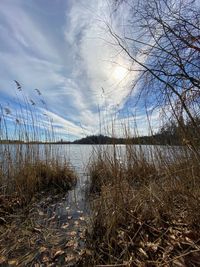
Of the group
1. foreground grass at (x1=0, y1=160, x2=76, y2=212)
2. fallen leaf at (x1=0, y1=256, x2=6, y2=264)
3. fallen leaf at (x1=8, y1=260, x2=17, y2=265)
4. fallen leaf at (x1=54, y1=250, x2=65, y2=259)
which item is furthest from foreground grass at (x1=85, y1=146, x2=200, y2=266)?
foreground grass at (x1=0, y1=160, x2=76, y2=212)

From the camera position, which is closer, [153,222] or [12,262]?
[12,262]

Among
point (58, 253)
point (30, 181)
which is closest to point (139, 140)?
point (30, 181)

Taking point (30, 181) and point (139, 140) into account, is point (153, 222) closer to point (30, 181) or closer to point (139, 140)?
point (139, 140)

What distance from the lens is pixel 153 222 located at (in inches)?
90.0

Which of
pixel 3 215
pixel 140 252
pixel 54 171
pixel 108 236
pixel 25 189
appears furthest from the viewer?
pixel 54 171

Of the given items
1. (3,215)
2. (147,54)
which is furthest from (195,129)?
(3,215)

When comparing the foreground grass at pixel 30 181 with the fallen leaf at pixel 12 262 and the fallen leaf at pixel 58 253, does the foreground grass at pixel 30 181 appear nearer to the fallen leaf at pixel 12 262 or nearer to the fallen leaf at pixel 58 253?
the fallen leaf at pixel 12 262

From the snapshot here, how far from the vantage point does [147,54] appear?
2686 millimetres

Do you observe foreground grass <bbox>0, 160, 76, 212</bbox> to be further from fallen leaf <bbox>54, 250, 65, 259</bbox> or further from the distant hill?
fallen leaf <bbox>54, 250, 65, 259</bbox>

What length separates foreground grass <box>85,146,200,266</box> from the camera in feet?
6.12

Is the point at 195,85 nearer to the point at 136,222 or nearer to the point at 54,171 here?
the point at 136,222

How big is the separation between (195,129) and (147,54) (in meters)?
1.08

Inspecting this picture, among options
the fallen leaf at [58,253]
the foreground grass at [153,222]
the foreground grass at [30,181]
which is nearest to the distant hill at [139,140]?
the foreground grass at [153,222]

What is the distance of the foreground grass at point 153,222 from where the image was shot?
1.87 metres
